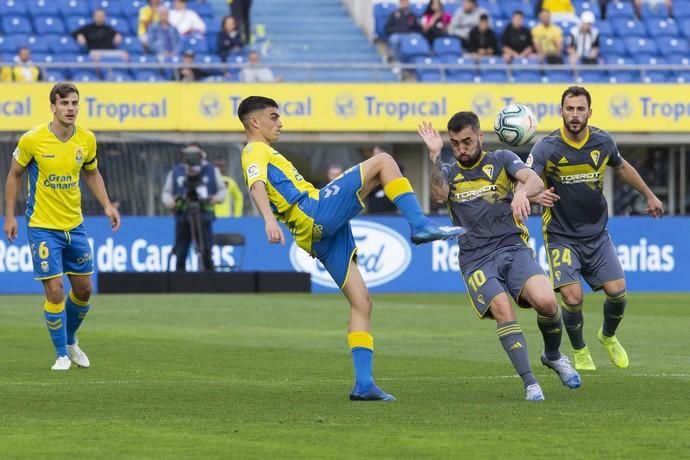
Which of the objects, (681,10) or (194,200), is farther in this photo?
(681,10)

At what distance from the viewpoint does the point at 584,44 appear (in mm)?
31609

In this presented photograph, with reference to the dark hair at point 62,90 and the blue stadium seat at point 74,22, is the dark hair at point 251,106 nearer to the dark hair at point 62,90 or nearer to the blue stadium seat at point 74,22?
the dark hair at point 62,90

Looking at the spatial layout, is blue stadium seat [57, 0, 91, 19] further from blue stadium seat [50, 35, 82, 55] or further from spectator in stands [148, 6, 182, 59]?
spectator in stands [148, 6, 182, 59]

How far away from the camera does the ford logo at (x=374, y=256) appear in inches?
1061

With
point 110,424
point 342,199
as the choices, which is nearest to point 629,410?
point 342,199

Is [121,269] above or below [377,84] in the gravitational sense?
below

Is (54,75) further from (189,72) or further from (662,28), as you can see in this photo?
(662,28)

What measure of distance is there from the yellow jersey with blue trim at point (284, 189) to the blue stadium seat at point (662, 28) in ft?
82.1

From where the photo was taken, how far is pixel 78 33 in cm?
3016

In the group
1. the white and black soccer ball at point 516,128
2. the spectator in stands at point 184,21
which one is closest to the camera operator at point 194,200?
the spectator in stands at point 184,21

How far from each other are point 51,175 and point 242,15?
19.1 meters

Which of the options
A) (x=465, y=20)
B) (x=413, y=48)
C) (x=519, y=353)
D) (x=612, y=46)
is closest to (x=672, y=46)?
(x=612, y=46)

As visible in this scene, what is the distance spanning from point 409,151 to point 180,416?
23984mm

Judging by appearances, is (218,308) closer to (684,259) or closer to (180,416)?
(684,259)
